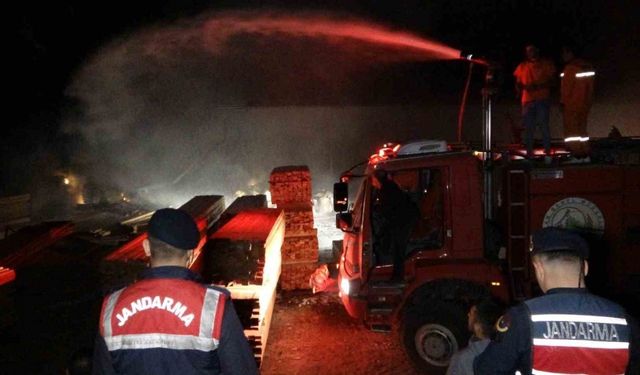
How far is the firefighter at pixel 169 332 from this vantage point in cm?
235

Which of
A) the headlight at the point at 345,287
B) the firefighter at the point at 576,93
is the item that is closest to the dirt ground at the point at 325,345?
the headlight at the point at 345,287

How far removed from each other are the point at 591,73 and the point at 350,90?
47.8 feet

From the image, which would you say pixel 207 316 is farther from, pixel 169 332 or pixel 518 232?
pixel 518 232

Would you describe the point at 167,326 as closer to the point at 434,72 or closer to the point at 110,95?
the point at 110,95

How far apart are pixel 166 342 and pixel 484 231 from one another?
4.77 m

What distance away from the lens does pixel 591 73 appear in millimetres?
8023

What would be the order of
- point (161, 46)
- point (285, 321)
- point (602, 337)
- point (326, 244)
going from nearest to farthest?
point (602, 337)
point (285, 321)
point (326, 244)
point (161, 46)

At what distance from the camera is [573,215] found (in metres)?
6.17

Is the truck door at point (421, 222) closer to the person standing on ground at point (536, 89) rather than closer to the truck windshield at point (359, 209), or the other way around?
the truck windshield at point (359, 209)

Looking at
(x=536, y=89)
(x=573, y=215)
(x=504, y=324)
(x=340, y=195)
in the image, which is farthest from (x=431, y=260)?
(x=504, y=324)

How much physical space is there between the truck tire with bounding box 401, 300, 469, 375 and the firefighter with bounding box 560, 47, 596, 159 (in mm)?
3669

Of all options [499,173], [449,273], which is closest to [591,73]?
[499,173]

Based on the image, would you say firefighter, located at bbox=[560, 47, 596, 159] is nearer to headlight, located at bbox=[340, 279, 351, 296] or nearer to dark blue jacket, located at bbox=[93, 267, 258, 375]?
headlight, located at bbox=[340, 279, 351, 296]

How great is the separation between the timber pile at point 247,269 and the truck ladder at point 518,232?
3125 mm
